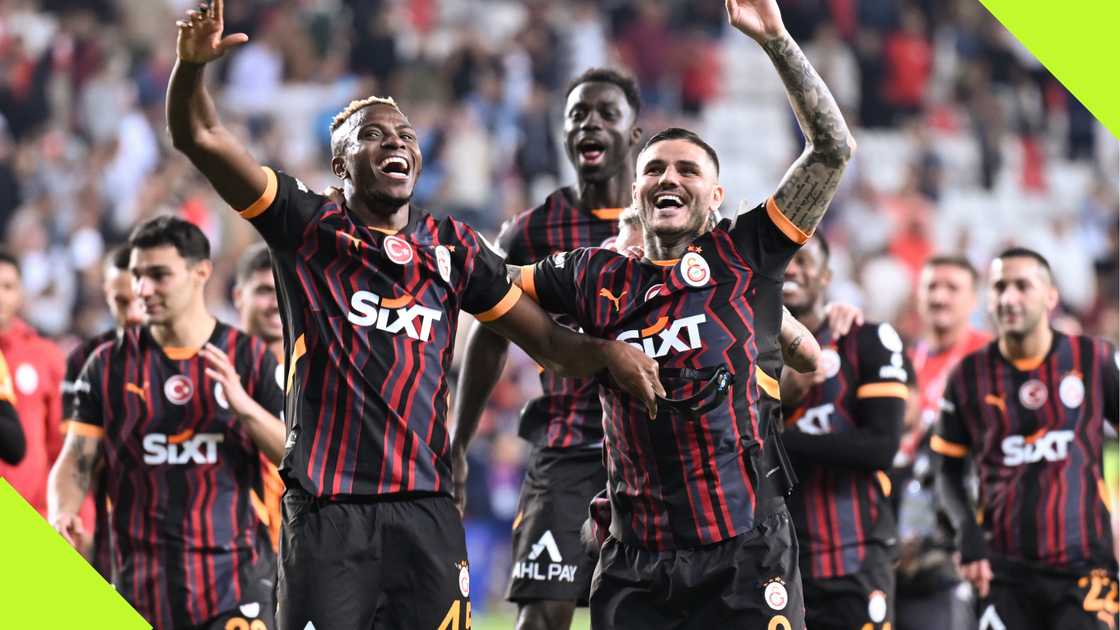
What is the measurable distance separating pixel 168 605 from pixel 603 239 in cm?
236

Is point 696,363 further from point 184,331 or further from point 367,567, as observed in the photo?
point 184,331

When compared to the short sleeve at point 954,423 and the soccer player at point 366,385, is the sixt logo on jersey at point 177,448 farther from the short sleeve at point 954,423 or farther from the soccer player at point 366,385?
the short sleeve at point 954,423

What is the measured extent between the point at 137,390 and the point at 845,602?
122 inches

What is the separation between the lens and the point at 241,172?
492 cm

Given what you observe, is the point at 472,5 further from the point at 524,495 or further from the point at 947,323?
the point at 524,495

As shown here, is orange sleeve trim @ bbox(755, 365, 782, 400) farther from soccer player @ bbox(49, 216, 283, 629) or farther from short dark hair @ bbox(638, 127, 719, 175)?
soccer player @ bbox(49, 216, 283, 629)

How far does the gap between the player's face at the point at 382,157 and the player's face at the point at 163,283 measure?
1.79 m

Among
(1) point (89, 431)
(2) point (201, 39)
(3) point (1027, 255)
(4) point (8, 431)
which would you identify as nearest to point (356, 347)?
(2) point (201, 39)

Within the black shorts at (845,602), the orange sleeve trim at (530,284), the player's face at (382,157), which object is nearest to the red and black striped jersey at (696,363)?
the orange sleeve trim at (530,284)

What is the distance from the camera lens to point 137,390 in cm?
687

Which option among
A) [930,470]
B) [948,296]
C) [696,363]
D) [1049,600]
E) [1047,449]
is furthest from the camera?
[948,296]

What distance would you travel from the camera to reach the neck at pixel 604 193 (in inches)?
Answer: 284

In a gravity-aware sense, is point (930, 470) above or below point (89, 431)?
below

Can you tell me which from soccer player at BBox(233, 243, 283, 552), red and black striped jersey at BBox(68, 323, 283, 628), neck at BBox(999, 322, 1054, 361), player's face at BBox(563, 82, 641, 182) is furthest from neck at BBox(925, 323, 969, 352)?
red and black striped jersey at BBox(68, 323, 283, 628)
